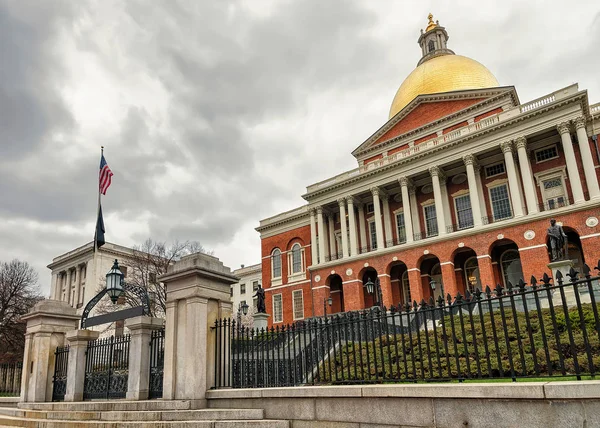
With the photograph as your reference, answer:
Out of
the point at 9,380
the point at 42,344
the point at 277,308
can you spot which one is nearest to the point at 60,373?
the point at 42,344

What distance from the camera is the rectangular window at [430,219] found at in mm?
37531

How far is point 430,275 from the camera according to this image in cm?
3709

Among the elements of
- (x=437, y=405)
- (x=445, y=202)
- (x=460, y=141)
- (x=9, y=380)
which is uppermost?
(x=460, y=141)

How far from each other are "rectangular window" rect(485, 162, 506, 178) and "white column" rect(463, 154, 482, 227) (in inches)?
78.6

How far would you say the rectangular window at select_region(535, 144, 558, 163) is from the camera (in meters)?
32.8

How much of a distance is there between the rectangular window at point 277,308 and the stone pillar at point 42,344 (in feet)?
111

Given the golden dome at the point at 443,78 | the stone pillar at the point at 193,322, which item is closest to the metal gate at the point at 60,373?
the stone pillar at the point at 193,322

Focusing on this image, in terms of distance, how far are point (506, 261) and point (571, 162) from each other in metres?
8.20

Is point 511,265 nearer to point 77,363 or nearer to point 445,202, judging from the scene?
point 445,202

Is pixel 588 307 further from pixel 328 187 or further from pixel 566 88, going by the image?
pixel 328 187

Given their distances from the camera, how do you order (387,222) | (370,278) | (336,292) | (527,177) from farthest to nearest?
(336,292), (387,222), (370,278), (527,177)

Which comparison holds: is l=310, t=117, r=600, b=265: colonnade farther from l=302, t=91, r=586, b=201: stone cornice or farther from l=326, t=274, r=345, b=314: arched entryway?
l=326, t=274, r=345, b=314: arched entryway

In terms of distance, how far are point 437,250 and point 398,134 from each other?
13154mm

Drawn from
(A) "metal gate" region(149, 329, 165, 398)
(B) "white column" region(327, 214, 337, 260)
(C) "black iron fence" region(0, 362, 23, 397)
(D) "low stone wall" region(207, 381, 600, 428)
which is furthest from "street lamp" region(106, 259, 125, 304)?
(B) "white column" region(327, 214, 337, 260)
